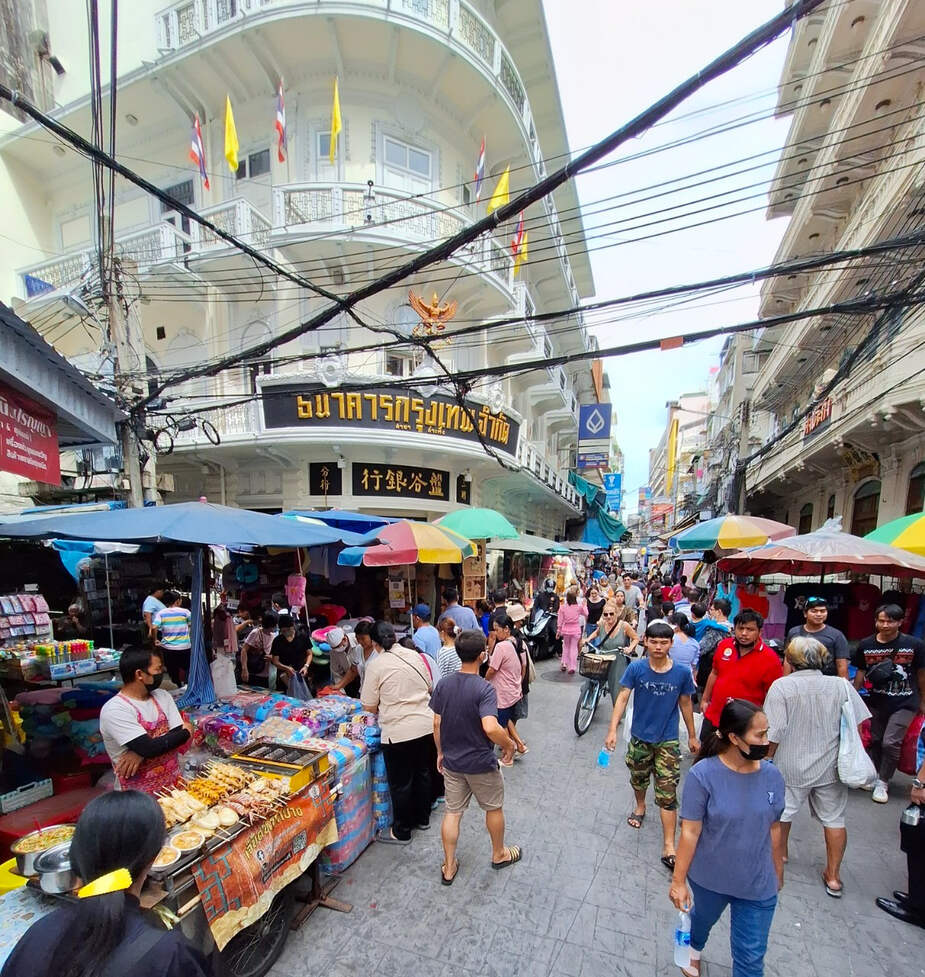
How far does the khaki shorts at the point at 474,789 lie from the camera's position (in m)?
3.32

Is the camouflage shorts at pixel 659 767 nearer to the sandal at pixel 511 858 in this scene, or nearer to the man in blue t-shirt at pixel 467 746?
the sandal at pixel 511 858

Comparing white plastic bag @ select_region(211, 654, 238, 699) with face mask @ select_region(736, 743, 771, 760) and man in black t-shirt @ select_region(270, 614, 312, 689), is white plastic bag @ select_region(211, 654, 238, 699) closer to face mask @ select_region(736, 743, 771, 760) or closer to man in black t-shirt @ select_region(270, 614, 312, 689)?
man in black t-shirt @ select_region(270, 614, 312, 689)

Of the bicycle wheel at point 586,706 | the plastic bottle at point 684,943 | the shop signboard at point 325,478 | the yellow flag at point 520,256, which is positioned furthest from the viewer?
the shop signboard at point 325,478

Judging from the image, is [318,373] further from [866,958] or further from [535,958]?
[866,958]

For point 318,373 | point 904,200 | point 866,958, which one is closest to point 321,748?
point 866,958

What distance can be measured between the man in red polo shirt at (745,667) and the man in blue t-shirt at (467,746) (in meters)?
2.00

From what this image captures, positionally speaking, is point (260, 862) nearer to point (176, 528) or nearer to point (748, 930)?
point (176, 528)

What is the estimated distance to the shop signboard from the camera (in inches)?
448

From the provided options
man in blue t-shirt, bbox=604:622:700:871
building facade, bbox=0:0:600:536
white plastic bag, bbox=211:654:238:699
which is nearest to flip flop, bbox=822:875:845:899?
man in blue t-shirt, bbox=604:622:700:871

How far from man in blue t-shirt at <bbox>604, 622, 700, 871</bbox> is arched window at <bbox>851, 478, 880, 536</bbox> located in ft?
34.8

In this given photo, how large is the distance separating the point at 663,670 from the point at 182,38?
16.0m

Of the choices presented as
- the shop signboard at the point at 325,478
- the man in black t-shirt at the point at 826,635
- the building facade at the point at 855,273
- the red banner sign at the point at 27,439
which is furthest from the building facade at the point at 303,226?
the man in black t-shirt at the point at 826,635

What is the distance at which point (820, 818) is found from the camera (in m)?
3.29

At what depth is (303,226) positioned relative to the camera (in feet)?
33.1
